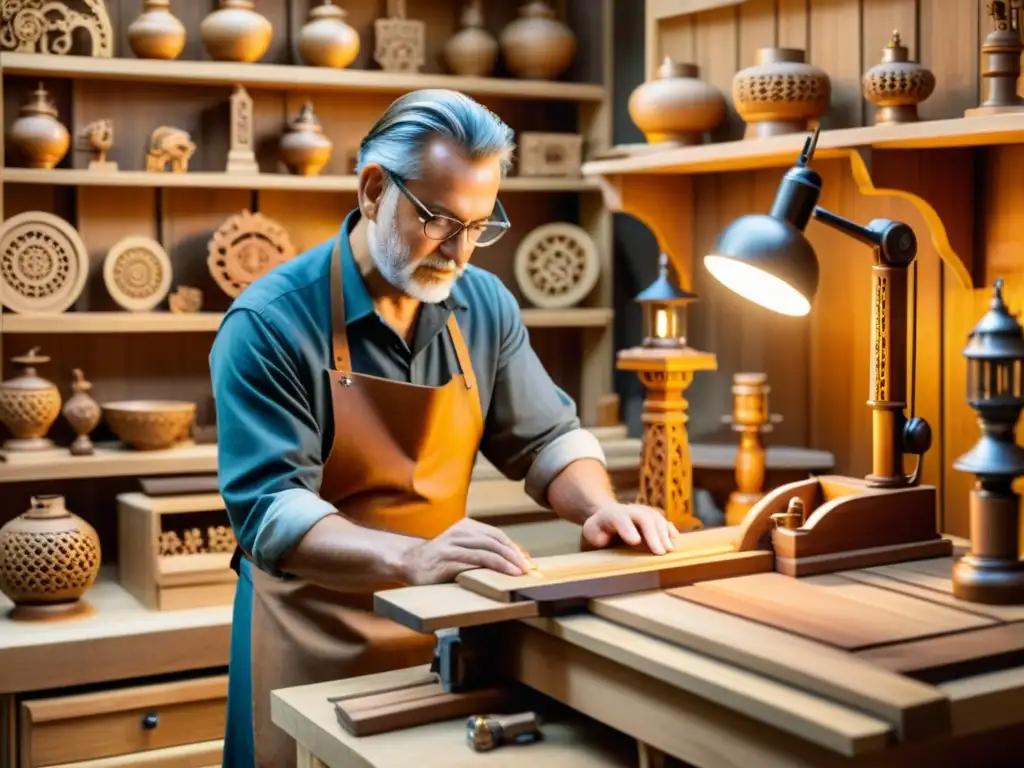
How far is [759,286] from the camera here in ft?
6.72

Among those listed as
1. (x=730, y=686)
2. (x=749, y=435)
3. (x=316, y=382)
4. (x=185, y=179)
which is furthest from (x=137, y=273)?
(x=730, y=686)

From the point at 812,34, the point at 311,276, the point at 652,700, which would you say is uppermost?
the point at 812,34

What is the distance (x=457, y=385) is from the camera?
2.39 metres

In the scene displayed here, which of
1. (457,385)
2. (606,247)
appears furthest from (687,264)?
(457,385)

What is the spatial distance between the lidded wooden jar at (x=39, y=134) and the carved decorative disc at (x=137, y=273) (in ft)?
0.91

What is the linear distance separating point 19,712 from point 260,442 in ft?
4.48

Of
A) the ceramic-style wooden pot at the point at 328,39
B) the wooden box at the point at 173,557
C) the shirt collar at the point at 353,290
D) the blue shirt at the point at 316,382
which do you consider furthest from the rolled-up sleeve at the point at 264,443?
the ceramic-style wooden pot at the point at 328,39

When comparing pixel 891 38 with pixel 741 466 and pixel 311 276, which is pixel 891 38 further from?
pixel 311 276

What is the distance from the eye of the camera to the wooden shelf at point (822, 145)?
2.38m

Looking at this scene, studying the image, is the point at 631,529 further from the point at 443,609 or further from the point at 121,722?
the point at 121,722

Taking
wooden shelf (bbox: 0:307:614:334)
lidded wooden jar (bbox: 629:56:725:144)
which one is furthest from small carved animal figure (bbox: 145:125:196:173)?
lidded wooden jar (bbox: 629:56:725:144)

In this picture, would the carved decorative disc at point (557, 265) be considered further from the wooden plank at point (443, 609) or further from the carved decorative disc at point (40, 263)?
the wooden plank at point (443, 609)

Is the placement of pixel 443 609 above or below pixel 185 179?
below

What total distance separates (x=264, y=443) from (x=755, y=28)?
1.70m
